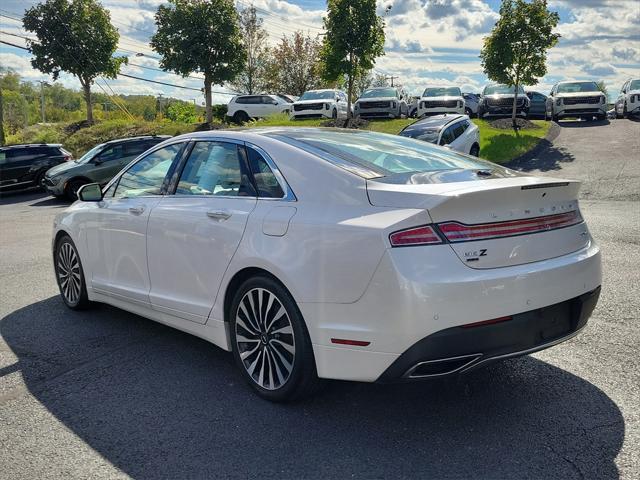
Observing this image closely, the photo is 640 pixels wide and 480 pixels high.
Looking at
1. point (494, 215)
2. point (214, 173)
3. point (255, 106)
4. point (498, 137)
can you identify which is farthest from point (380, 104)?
point (494, 215)

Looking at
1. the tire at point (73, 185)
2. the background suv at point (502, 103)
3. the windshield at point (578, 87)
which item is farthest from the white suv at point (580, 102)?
the tire at point (73, 185)

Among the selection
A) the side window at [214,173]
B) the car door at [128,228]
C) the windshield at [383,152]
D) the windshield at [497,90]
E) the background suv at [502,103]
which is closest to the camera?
the windshield at [383,152]

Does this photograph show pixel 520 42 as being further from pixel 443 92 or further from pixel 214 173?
pixel 214 173

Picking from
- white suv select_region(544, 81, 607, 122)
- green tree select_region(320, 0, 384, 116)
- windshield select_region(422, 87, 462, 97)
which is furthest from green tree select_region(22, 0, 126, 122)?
white suv select_region(544, 81, 607, 122)

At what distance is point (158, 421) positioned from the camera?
3666 millimetres

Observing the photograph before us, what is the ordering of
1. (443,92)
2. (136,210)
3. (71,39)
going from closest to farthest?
1. (136,210)
2. (443,92)
3. (71,39)

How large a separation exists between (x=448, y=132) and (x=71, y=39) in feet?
73.1

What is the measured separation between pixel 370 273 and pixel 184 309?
5.68 ft

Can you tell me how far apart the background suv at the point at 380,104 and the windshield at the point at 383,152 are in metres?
20.8

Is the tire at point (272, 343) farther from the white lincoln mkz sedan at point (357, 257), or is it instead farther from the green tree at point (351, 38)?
the green tree at point (351, 38)

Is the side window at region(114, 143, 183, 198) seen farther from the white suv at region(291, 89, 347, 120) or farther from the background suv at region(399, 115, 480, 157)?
the white suv at region(291, 89, 347, 120)

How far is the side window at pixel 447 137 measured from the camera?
13.5m

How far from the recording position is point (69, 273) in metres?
6.00

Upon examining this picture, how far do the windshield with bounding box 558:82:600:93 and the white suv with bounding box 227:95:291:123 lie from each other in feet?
40.1
